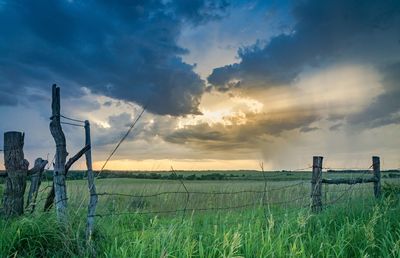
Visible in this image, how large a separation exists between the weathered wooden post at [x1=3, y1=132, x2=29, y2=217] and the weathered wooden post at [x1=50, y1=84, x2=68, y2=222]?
45.8 inches

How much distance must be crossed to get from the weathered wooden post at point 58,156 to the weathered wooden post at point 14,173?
1.16 meters

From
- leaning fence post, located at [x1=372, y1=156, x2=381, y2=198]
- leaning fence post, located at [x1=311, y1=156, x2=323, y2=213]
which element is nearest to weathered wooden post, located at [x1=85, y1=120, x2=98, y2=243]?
leaning fence post, located at [x1=311, y1=156, x2=323, y2=213]

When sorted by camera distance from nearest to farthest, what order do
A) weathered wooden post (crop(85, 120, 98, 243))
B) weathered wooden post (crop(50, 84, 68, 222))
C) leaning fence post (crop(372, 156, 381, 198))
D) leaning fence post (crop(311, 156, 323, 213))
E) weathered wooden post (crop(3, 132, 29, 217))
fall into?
1. weathered wooden post (crop(85, 120, 98, 243))
2. weathered wooden post (crop(50, 84, 68, 222))
3. weathered wooden post (crop(3, 132, 29, 217))
4. leaning fence post (crop(311, 156, 323, 213))
5. leaning fence post (crop(372, 156, 381, 198))

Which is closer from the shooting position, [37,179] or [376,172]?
[37,179]

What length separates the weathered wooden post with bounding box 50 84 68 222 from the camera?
227 inches

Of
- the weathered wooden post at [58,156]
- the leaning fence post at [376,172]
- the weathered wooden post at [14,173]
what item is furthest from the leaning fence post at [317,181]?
the weathered wooden post at [14,173]

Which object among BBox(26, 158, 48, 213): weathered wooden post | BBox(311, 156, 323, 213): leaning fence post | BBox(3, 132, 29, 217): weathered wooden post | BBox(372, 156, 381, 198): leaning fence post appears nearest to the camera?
BBox(3, 132, 29, 217): weathered wooden post

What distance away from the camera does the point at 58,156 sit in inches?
235

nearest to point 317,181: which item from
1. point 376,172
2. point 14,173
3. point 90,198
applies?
point 376,172

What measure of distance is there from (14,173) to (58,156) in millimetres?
1285

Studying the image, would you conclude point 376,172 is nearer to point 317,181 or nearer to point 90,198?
point 317,181

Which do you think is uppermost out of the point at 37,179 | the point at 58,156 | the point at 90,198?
the point at 58,156

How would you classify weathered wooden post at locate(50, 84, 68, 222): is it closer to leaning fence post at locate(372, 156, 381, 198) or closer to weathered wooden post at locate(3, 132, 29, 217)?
weathered wooden post at locate(3, 132, 29, 217)

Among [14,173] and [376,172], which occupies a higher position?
[376,172]
